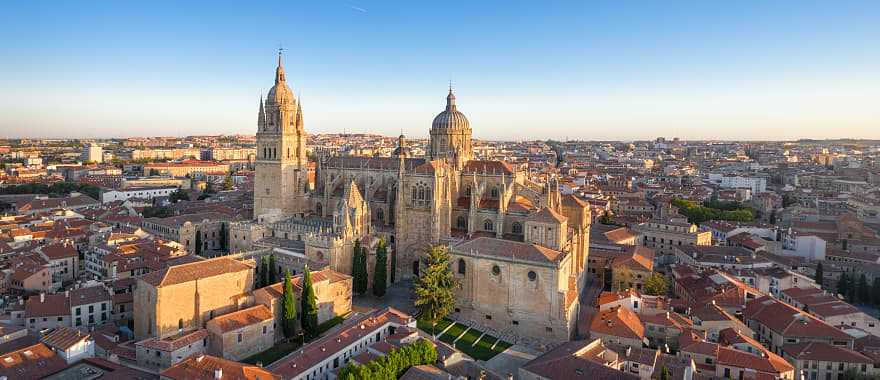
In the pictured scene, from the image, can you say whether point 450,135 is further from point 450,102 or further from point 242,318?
point 242,318

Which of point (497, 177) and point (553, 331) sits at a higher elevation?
point (497, 177)

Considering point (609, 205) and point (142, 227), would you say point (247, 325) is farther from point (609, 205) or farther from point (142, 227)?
point (609, 205)

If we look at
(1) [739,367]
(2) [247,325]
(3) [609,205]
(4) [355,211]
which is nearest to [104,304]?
(2) [247,325]

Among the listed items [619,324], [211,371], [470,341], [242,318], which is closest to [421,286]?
[470,341]

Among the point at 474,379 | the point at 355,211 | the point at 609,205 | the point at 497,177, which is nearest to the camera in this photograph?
the point at 474,379

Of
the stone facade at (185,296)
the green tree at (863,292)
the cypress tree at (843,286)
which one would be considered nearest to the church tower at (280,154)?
the stone facade at (185,296)

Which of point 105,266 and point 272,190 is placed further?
point 272,190
